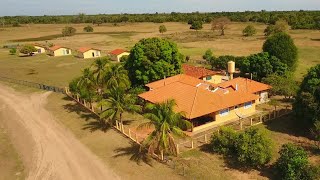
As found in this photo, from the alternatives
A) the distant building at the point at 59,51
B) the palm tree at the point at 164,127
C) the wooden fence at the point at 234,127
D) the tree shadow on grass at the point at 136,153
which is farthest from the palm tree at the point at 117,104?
the distant building at the point at 59,51

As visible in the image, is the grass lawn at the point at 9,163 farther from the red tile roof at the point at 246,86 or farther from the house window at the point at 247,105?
the red tile roof at the point at 246,86

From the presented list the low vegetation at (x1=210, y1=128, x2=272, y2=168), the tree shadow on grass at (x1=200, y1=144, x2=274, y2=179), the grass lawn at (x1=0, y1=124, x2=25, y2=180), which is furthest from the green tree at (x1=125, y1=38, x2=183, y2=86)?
the tree shadow on grass at (x1=200, y1=144, x2=274, y2=179)

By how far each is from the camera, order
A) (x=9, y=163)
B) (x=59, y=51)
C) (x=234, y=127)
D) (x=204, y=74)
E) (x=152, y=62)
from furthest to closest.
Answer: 1. (x=59, y=51)
2. (x=204, y=74)
3. (x=152, y=62)
4. (x=234, y=127)
5. (x=9, y=163)

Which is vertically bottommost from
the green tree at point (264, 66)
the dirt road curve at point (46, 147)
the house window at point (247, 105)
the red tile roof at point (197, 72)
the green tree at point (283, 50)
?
the dirt road curve at point (46, 147)

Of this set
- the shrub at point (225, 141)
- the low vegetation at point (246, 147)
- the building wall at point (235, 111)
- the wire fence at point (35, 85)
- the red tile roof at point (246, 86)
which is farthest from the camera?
the wire fence at point (35, 85)

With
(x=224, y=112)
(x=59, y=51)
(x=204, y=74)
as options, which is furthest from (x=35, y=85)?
(x=224, y=112)

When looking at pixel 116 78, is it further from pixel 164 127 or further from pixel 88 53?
pixel 88 53

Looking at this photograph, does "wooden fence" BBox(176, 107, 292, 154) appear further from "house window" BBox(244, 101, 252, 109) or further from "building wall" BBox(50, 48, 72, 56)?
"building wall" BBox(50, 48, 72, 56)

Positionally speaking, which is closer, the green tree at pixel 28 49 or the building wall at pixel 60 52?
the building wall at pixel 60 52
